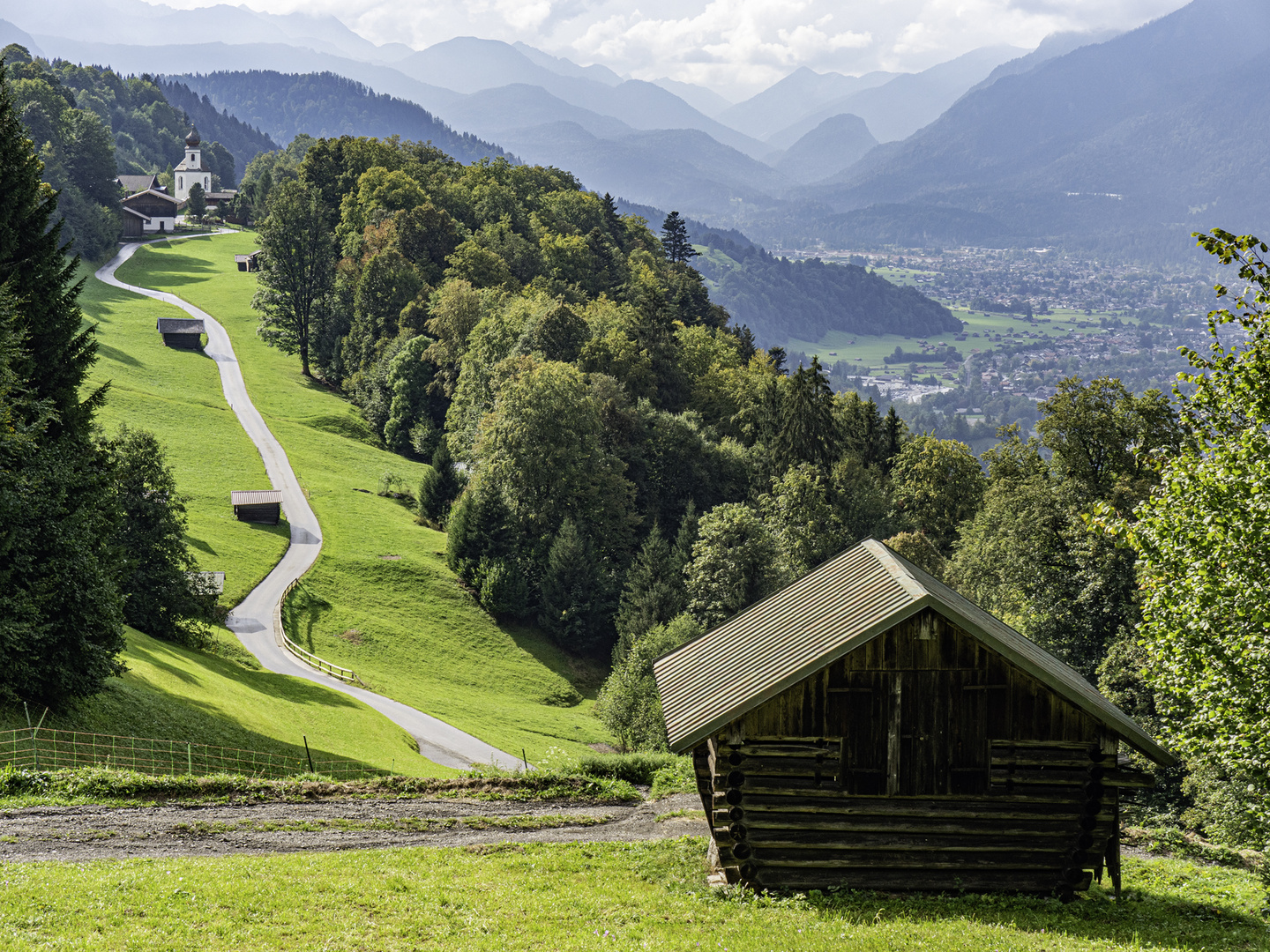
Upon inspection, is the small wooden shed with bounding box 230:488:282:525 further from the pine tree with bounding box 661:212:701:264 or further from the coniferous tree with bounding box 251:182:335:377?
the pine tree with bounding box 661:212:701:264

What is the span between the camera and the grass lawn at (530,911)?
15711 mm

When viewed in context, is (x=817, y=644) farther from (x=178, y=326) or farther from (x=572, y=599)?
(x=178, y=326)

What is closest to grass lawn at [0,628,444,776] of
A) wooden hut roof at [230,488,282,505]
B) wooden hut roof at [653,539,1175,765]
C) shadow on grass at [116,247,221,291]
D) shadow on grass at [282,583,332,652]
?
shadow on grass at [282,583,332,652]

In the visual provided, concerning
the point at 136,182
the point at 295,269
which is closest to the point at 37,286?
the point at 295,269

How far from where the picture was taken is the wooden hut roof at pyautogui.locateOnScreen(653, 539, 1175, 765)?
18.8 meters

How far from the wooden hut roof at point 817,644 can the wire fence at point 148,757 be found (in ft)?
52.1

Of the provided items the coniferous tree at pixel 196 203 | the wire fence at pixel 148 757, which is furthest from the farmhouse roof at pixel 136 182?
the wire fence at pixel 148 757

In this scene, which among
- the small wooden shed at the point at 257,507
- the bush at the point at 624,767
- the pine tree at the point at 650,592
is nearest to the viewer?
the bush at the point at 624,767

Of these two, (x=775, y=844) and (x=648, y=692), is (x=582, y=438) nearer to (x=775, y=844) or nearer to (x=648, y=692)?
(x=648, y=692)

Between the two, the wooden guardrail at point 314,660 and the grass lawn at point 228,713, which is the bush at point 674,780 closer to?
the grass lawn at point 228,713

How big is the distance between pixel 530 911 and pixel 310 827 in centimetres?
828

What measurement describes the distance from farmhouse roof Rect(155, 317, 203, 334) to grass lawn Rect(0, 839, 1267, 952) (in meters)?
101

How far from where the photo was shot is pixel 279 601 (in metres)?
61.4

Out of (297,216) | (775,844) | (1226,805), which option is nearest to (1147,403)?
(1226,805)
